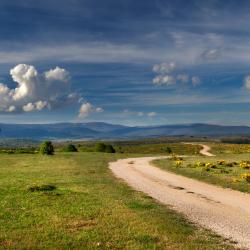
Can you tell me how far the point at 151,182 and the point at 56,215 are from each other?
19.2m

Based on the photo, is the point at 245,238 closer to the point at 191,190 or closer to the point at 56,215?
the point at 56,215

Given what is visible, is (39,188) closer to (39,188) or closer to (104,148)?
(39,188)

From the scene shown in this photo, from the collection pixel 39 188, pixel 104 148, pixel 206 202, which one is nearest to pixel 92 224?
pixel 206 202

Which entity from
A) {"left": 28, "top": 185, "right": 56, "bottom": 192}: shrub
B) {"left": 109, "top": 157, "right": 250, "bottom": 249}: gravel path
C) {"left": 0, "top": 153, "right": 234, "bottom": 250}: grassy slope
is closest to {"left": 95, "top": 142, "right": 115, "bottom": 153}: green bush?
{"left": 109, "top": 157, "right": 250, "bottom": 249}: gravel path

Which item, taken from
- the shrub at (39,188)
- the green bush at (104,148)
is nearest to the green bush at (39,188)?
the shrub at (39,188)

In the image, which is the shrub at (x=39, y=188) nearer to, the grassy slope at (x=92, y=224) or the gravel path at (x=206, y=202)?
the grassy slope at (x=92, y=224)

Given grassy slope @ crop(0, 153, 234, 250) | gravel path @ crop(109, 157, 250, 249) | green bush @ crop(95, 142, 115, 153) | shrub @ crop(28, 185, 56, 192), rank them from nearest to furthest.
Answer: grassy slope @ crop(0, 153, 234, 250), gravel path @ crop(109, 157, 250, 249), shrub @ crop(28, 185, 56, 192), green bush @ crop(95, 142, 115, 153)

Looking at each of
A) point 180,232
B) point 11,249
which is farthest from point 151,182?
Result: point 11,249

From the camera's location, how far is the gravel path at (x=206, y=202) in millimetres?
19609

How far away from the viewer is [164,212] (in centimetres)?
2314

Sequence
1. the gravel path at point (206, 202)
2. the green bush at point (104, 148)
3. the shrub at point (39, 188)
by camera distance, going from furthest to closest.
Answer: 1. the green bush at point (104, 148)
2. the shrub at point (39, 188)
3. the gravel path at point (206, 202)

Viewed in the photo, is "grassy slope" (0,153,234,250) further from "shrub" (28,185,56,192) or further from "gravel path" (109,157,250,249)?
"shrub" (28,185,56,192)

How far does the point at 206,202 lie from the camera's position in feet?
90.4

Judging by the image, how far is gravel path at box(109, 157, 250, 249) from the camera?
1961cm
